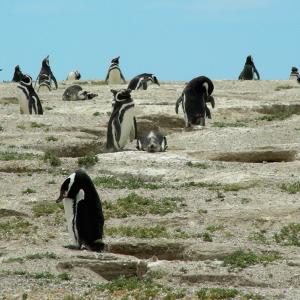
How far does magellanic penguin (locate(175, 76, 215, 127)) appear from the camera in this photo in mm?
22516

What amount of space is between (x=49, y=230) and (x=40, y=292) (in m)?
4.19

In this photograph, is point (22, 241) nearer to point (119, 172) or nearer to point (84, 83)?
point (119, 172)

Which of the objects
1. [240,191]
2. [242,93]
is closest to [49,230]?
[240,191]

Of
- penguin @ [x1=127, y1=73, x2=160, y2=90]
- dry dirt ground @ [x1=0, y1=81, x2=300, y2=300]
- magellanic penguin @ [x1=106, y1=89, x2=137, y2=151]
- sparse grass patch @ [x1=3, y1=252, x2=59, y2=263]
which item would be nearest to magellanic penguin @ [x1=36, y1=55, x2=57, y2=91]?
penguin @ [x1=127, y1=73, x2=160, y2=90]

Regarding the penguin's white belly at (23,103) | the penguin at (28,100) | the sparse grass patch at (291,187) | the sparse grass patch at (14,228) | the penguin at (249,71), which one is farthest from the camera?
the penguin at (249,71)

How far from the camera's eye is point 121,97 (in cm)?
2023

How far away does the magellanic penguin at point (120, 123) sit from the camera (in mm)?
19828

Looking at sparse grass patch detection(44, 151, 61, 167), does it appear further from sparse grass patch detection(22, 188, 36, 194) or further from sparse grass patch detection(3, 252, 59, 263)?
sparse grass patch detection(3, 252, 59, 263)

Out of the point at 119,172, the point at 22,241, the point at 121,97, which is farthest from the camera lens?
the point at 121,97

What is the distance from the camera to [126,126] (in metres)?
20.1

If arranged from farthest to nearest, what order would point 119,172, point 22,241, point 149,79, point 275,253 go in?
1. point 149,79
2. point 119,172
3. point 22,241
4. point 275,253

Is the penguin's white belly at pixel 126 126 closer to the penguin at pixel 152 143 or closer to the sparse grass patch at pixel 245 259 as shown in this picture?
the penguin at pixel 152 143

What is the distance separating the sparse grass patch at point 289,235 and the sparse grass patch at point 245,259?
1.08 metres

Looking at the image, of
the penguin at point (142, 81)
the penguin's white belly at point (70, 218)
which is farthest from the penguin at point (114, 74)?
the penguin's white belly at point (70, 218)
